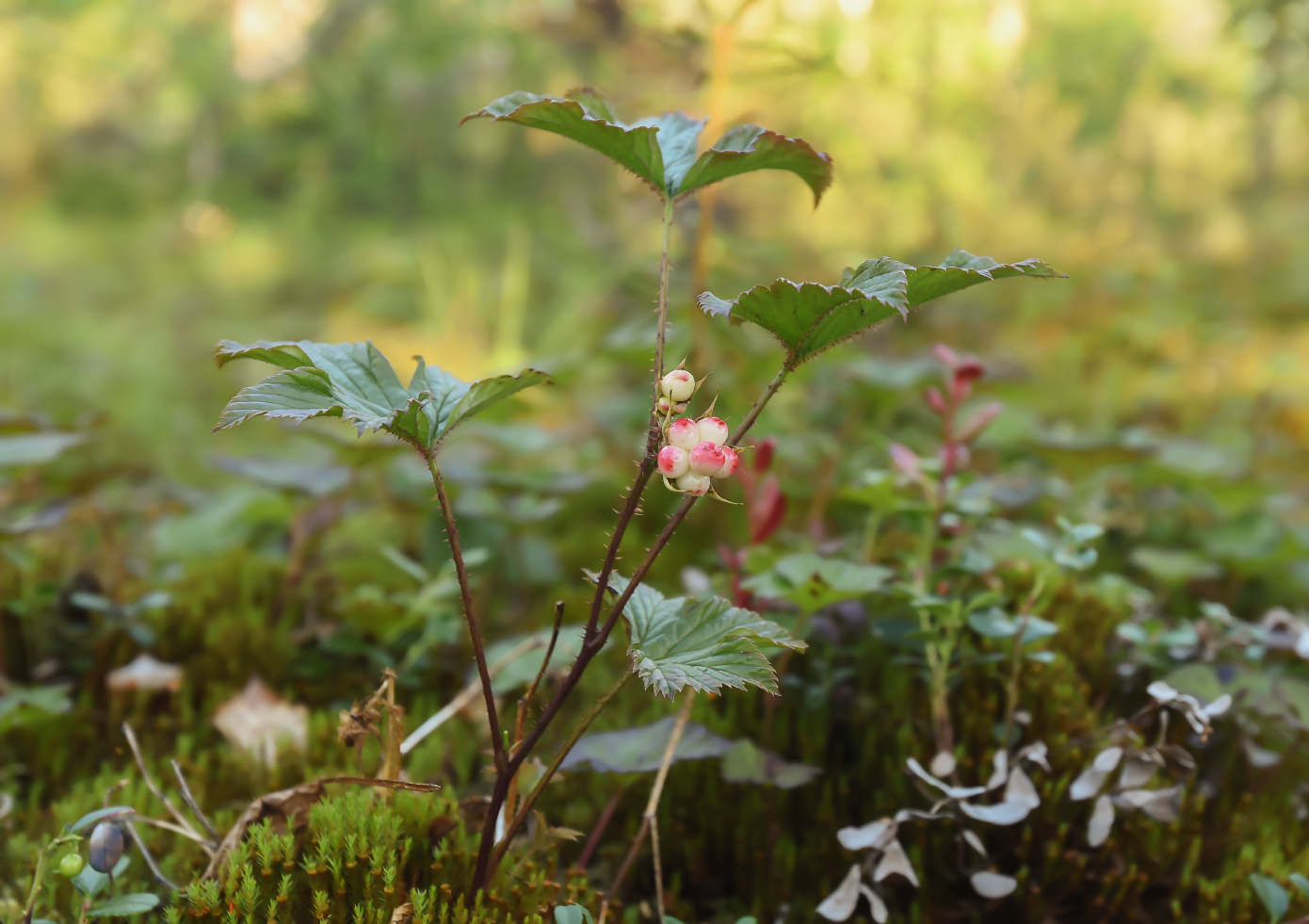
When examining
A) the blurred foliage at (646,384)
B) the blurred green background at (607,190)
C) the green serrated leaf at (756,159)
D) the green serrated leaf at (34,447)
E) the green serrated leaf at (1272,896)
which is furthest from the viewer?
the blurred green background at (607,190)

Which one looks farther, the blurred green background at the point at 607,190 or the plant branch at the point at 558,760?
the blurred green background at the point at 607,190

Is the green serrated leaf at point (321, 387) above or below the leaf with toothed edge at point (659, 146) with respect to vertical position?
below

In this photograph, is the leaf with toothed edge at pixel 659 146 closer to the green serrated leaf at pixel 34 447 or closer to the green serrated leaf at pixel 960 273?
the green serrated leaf at pixel 960 273

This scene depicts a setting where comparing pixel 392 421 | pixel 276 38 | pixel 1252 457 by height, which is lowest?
pixel 1252 457

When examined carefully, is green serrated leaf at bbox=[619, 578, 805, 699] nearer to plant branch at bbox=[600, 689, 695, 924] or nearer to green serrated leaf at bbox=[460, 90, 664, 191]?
plant branch at bbox=[600, 689, 695, 924]

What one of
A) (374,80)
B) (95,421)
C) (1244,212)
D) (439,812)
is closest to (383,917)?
(439,812)

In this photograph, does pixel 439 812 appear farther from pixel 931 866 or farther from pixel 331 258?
pixel 331 258

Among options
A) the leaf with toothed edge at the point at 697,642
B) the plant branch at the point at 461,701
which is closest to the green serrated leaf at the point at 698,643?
the leaf with toothed edge at the point at 697,642

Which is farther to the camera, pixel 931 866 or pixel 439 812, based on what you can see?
pixel 931 866

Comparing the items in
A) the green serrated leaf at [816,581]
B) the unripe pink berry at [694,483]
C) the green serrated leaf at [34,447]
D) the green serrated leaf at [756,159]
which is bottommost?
the green serrated leaf at [816,581]
